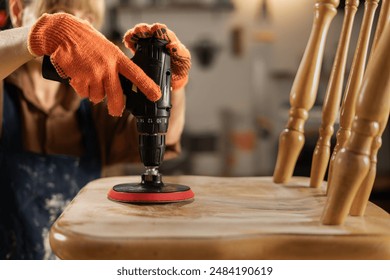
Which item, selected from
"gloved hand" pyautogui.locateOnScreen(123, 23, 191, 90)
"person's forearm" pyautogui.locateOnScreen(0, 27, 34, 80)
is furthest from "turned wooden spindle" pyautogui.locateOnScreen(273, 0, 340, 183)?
"person's forearm" pyautogui.locateOnScreen(0, 27, 34, 80)

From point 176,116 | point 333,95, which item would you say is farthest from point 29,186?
point 333,95

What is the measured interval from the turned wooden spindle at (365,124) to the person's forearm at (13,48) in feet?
1.33

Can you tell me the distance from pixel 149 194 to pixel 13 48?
0.26 m

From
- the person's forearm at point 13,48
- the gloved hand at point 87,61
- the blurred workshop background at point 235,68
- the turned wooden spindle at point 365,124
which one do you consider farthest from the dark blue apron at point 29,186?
the blurred workshop background at point 235,68

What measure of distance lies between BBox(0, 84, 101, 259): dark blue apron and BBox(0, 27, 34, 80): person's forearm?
801 millimetres

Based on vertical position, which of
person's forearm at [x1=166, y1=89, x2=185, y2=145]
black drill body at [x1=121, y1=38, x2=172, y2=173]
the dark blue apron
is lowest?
the dark blue apron

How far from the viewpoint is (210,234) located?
56cm

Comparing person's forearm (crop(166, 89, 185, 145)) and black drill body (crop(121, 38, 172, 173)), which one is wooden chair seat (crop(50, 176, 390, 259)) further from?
person's forearm (crop(166, 89, 185, 145))

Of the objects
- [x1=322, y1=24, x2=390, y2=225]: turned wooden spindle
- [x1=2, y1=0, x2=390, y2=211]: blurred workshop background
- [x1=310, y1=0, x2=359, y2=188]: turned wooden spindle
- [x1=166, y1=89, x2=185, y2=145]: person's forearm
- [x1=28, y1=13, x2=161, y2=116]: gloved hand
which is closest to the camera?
[x1=322, y1=24, x2=390, y2=225]: turned wooden spindle

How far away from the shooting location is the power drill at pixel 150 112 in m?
0.67

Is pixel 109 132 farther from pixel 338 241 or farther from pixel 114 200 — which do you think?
pixel 338 241

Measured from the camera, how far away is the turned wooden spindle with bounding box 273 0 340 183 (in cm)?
83

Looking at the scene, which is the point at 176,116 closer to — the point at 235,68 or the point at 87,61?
the point at 87,61

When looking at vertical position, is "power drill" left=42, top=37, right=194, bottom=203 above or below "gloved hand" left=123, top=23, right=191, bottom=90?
below
